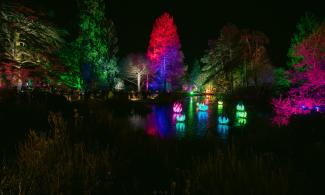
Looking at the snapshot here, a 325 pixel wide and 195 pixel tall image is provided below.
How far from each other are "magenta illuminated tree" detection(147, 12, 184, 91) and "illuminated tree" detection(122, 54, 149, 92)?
5.79 ft

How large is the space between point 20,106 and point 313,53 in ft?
36.3

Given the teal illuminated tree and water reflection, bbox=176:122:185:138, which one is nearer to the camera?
water reflection, bbox=176:122:185:138

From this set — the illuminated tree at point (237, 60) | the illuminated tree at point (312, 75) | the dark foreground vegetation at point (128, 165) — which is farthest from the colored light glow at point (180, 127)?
the illuminated tree at point (237, 60)

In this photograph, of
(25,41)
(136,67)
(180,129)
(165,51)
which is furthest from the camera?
(136,67)

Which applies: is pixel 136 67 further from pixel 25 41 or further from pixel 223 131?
pixel 25 41

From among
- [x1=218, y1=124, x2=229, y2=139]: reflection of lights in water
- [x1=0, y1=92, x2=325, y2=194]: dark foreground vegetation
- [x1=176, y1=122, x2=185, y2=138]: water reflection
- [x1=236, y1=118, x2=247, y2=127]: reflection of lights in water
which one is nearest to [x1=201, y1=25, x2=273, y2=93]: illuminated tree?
[x1=236, y1=118, x2=247, y2=127]: reflection of lights in water

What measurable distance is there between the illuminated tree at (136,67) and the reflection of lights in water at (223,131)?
2476cm

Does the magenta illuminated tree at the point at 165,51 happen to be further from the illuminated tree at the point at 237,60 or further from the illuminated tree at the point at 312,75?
the illuminated tree at the point at 312,75

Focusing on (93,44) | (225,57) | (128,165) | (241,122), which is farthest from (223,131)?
(225,57)

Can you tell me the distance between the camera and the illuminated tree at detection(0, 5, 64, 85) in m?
10.0

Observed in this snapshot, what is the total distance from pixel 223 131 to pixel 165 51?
24.9 m

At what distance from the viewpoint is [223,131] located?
509 inches

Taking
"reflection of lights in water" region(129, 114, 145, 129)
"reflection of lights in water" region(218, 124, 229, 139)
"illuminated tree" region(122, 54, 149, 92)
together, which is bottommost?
"reflection of lights in water" region(218, 124, 229, 139)

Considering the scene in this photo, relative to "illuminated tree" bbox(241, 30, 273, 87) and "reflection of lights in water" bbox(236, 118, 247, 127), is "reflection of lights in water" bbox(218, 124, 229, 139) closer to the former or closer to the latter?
"reflection of lights in water" bbox(236, 118, 247, 127)
